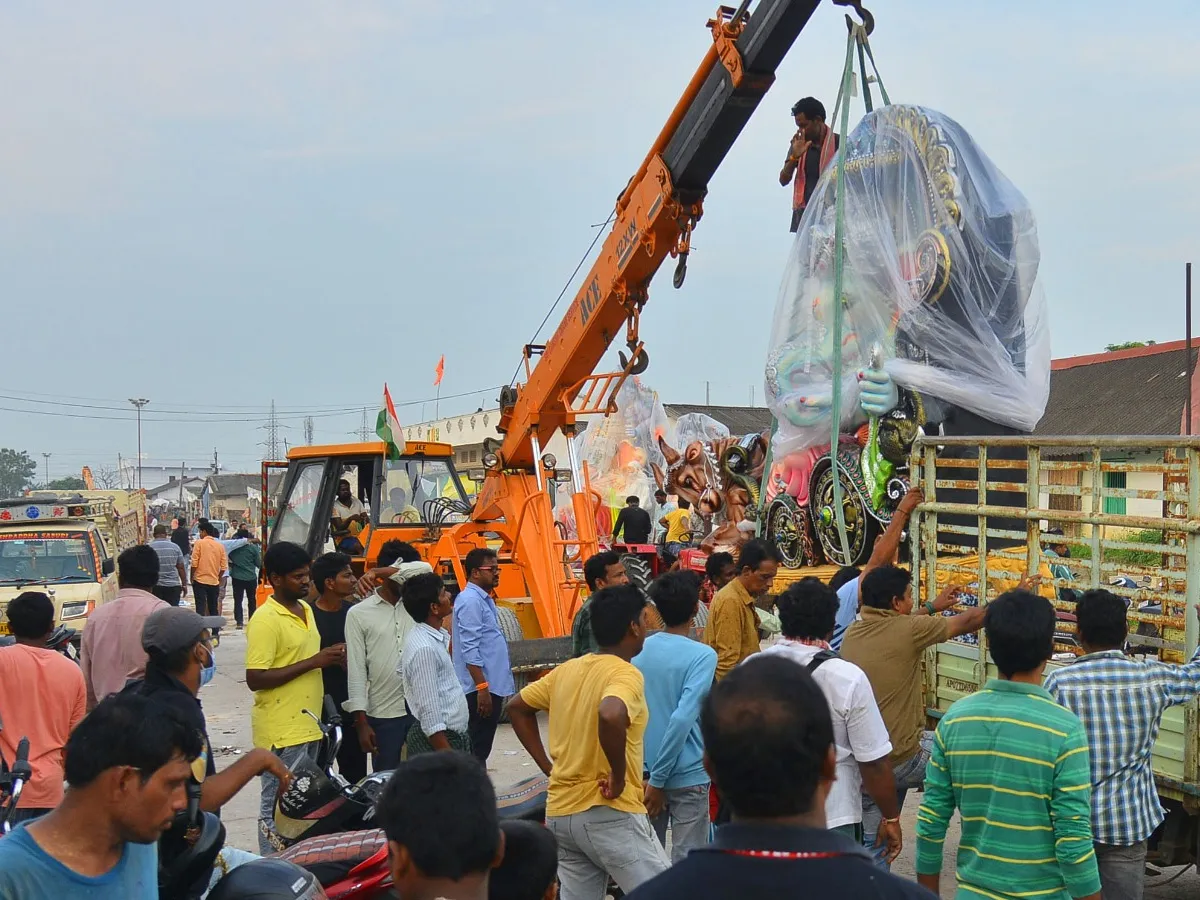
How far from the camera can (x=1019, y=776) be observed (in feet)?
10.4

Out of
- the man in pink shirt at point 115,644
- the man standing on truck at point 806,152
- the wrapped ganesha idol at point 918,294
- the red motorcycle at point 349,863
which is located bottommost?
the red motorcycle at point 349,863

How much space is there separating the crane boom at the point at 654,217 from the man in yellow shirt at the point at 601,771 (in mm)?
5079

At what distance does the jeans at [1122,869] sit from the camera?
3.75 m

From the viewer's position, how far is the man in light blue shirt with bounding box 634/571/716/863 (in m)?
4.34

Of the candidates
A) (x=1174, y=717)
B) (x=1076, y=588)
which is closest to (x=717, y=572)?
(x=1076, y=588)

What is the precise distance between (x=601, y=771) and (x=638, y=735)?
0.57 feet

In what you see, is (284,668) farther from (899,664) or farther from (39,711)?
(899,664)

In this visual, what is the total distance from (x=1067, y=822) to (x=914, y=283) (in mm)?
6603

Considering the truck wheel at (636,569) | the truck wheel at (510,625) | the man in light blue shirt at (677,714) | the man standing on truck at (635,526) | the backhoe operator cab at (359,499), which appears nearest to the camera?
the man in light blue shirt at (677,714)

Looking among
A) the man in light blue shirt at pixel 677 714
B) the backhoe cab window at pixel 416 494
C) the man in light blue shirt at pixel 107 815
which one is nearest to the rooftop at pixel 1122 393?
the backhoe cab window at pixel 416 494

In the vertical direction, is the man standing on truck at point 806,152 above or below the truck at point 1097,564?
above

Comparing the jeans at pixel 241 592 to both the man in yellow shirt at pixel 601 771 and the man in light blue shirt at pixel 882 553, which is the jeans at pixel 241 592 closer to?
the man in light blue shirt at pixel 882 553

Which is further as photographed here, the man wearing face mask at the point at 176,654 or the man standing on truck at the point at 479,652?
the man standing on truck at the point at 479,652

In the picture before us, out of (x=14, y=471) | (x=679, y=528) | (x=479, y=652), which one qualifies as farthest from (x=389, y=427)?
(x=14, y=471)
